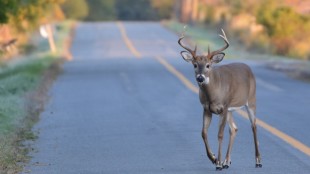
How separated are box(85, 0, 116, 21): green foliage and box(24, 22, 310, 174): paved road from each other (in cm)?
8132

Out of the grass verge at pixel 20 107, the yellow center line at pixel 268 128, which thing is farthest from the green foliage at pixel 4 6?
the yellow center line at pixel 268 128

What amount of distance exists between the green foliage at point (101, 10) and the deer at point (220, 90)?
102 metres

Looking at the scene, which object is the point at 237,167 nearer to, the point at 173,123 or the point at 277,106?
the point at 173,123

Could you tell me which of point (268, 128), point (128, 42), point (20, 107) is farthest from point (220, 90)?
point (128, 42)

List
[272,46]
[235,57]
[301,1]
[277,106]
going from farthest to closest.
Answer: [301,1], [272,46], [235,57], [277,106]

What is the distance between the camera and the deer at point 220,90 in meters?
11.2

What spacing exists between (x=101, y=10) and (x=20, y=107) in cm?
9938

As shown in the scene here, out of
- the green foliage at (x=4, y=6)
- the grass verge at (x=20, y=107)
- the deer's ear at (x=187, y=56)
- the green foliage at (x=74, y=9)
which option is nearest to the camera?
the deer's ear at (x=187, y=56)

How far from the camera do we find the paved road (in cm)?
1191

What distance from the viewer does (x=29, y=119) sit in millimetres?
17344

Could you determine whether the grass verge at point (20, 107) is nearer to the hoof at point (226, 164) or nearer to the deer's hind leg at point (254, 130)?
the hoof at point (226, 164)

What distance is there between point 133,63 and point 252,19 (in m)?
27.0

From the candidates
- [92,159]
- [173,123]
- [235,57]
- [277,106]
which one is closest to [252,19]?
[235,57]

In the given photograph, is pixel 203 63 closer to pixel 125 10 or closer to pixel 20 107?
pixel 20 107
